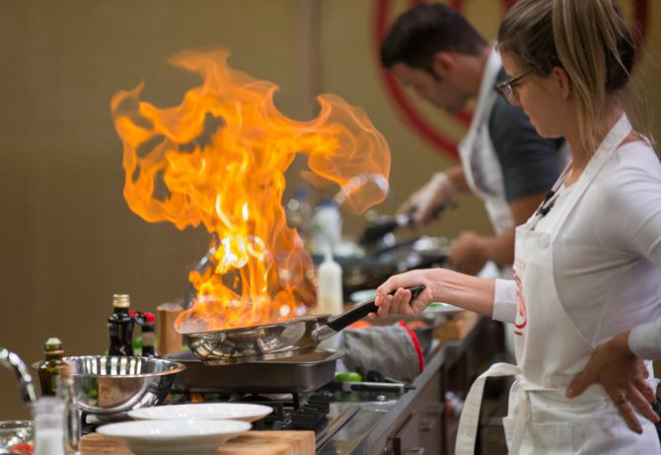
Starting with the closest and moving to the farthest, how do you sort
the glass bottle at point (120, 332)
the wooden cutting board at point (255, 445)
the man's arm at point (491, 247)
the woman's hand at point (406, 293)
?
the wooden cutting board at point (255, 445) < the woman's hand at point (406, 293) < the glass bottle at point (120, 332) < the man's arm at point (491, 247)

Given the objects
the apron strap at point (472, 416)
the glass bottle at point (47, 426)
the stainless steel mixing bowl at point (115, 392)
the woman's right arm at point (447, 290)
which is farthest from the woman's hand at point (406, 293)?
the glass bottle at point (47, 426)

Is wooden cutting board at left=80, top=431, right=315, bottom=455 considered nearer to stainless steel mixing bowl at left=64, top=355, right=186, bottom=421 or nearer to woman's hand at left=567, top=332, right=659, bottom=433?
stainless steel mixing bowl at left=64, top=355, right=186, bottom=421

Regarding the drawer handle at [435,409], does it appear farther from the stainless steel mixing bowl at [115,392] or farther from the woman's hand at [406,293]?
the stainless steel mixing bowl at [115,392]

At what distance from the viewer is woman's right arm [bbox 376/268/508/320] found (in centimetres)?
189

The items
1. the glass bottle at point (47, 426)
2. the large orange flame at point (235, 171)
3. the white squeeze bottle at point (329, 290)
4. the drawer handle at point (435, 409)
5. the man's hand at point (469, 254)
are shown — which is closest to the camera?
the glass bottle at point (47, 426)

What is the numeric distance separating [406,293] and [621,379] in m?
0.45

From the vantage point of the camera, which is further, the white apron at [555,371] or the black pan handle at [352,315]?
the black pan handle at [352,315]

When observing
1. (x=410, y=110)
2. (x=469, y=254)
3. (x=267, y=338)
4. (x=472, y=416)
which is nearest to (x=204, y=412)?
(x=267, y=338)

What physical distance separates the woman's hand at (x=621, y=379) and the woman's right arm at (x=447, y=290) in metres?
0.33

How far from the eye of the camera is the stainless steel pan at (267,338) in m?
1.81

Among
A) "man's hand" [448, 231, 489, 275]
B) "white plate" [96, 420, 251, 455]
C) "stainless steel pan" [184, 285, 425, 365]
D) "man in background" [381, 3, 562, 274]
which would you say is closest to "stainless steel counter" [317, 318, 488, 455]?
"stainless steel pan" [184, 285, 425, 365]

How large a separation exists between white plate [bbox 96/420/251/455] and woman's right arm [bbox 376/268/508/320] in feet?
1.93

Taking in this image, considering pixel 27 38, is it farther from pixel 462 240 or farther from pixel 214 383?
pixel 214 383

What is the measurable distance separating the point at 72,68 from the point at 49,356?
16.8ft
